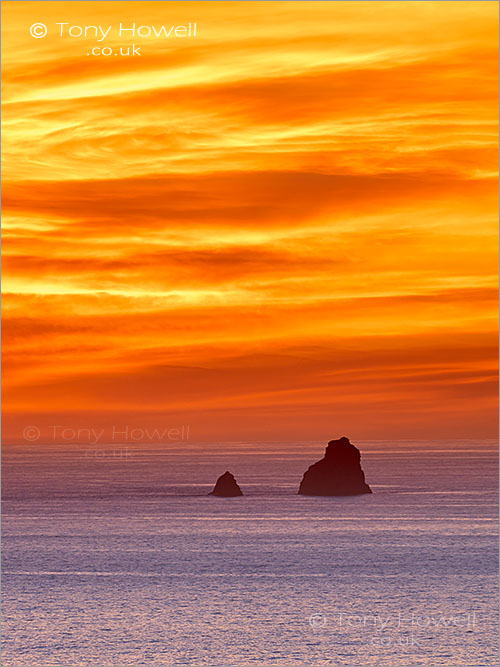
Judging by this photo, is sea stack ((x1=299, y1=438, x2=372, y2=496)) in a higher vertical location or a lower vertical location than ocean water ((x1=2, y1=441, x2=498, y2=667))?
higher

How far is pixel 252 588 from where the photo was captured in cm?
9600

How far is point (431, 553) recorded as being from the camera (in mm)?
117375

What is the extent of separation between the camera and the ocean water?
7312 cm

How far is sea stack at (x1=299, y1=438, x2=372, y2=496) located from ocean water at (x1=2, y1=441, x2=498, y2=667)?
22.9 metres

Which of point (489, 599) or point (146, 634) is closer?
point (146, 634)

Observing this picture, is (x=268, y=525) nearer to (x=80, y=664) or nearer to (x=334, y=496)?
(x=334, y=496)

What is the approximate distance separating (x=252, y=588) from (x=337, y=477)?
97.7m

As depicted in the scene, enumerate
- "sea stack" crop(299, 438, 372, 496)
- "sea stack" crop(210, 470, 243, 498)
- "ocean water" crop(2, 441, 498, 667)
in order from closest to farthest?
"ocean water" crop(2, 441, 498, 667)
"sea stack" crop(299, 438, 372, 496)
"sea stack" crop(210, 470, 243, 498)

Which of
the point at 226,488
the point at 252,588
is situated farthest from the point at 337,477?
the point at 252,588

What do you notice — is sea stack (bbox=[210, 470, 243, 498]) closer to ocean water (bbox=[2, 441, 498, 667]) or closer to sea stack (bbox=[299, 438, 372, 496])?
sea stack (bbox=[299, 438, 372, 496])

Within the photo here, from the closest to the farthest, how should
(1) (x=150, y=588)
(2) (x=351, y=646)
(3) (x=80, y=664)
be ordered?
1. (3) (x=80, y=664)
2. (2) (x=351, y=646)
3. (1) (x=150, y=588)

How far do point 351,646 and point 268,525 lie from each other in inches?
2835

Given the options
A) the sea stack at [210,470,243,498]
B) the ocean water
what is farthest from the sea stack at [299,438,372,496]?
the ocean water

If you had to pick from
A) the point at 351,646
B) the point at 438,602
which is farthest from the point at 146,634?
the point at 438,602
